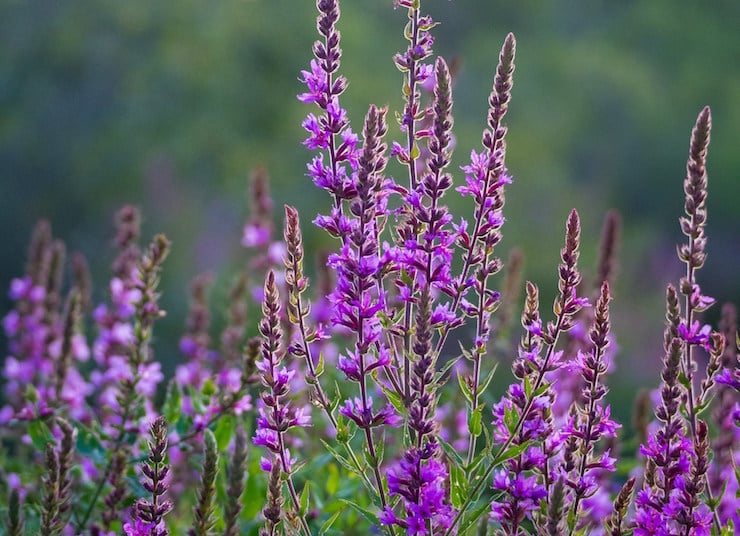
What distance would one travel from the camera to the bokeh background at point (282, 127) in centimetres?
1143

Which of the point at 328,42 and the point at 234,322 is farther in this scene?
the point at 234,322

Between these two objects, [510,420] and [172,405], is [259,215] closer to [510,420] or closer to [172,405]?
[172,405]

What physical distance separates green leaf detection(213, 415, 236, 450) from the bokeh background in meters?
6.59

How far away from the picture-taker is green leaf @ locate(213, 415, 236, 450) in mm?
3059

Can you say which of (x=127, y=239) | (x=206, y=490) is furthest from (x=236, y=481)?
(x=127, y=239)

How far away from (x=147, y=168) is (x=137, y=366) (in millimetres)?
9189

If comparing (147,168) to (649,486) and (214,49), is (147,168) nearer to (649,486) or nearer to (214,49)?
(214,49)

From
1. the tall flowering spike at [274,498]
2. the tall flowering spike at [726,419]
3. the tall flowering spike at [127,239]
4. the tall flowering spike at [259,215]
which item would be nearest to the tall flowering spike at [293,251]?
the tall flowering spike at [274,498]

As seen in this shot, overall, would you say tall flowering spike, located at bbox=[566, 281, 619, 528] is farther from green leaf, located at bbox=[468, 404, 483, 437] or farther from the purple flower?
the purple flower

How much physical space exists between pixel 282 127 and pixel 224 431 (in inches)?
393

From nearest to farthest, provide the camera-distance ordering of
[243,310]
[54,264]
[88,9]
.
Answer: [54,264]
[243,310]
[88,9]

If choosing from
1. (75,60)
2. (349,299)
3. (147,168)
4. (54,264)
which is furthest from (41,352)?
(75,60)

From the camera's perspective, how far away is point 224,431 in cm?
310

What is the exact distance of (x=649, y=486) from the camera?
223cm
